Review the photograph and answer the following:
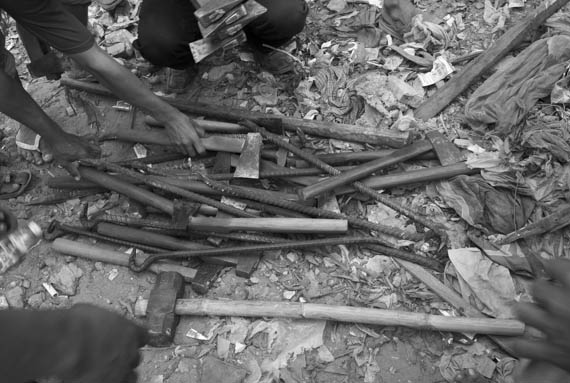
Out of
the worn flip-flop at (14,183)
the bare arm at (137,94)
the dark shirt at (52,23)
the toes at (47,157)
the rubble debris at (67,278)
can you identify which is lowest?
the rubble debris at (67,278)

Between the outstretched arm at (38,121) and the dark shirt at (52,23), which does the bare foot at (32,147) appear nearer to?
the outstretched arm at (38,121)

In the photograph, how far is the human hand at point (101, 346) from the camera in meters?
1.48

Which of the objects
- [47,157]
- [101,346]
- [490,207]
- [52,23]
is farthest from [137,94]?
[490,207]

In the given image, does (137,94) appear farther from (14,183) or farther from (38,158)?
(14,183)

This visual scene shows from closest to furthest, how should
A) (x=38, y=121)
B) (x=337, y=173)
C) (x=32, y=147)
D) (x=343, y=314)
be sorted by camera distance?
(x=343, y=314) → (x=337, y=173) → (x=38, y=121) → (x=32, y=147)

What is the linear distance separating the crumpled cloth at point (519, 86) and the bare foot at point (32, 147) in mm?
3111

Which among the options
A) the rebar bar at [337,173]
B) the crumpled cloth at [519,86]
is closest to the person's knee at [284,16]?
the rebar bar at [337,173]

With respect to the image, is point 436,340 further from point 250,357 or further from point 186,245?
point 186,245

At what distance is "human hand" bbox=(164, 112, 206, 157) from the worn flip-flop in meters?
1.18

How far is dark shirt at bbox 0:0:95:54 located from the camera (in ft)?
8.87

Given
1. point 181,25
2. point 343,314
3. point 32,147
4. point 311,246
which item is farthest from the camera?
point 32,147

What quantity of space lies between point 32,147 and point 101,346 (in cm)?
269

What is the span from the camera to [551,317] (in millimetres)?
1507

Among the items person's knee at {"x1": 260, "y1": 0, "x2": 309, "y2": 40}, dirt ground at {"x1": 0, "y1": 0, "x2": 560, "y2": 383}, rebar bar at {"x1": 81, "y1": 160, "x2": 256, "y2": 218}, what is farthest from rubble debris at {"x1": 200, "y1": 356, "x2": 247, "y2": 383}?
person's knee at {"x1": 260, "y1": 0, "x2": 309, "y2": 40}
